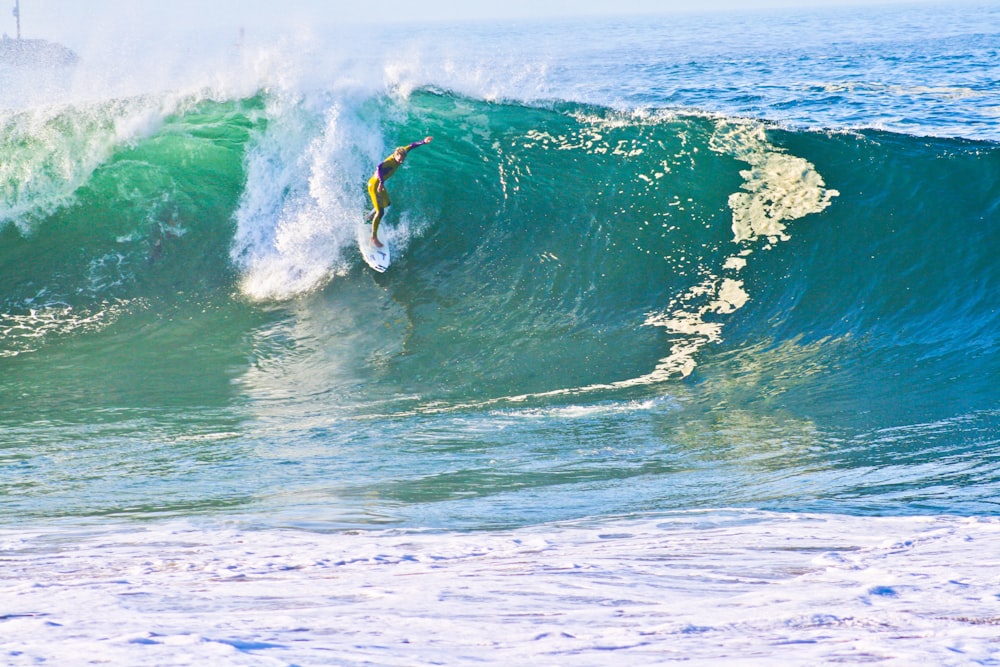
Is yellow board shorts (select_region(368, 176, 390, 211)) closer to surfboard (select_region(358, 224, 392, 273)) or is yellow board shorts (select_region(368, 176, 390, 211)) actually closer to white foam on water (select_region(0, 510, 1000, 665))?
surfboard (select_region(358, 224, 392, 273))

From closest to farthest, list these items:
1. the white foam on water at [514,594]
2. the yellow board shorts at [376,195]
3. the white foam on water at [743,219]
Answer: the white foam on water at [514,594] < the white foam on water at [743,219] < the yellow board shorts at [376,195]

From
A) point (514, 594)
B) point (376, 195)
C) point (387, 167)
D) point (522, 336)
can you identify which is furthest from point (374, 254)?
point (514, 594)

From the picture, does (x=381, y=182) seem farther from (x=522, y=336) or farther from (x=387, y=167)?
(x=522, y=336)

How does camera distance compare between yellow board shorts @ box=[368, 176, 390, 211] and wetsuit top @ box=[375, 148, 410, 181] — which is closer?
wetsuit top @ box=[375, 148, 410, 181]

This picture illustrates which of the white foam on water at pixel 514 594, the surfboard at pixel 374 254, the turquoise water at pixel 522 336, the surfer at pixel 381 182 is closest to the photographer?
the white foam on water at pixel 514 594

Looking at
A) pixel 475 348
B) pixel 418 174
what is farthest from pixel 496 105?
pixel 475 348

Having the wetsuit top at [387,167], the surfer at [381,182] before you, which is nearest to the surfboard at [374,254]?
the surfer at [381,182]

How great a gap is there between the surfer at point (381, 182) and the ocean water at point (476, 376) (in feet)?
1.23

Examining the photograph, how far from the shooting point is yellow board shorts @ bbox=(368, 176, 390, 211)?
7.86 metres

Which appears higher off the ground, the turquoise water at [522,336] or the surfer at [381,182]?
the surfer at [381,182]

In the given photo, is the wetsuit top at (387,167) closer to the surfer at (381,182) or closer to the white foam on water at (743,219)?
the surfer at (381,182)

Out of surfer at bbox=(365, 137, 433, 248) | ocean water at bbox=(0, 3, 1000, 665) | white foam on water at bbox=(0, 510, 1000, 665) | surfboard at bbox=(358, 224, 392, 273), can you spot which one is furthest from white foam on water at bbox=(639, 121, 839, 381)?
white foam on water at bbox=(0, 510, 1000, 665)

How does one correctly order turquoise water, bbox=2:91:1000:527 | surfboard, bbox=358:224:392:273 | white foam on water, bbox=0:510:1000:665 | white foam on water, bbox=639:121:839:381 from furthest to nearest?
1. surfboard, bbox=358:224:392:273
2. white foam on water, bbox=639:121:839:381
3. turquoise water, bbox=2:91:1000:527
4. white foam on water, bbox=0:510:1000:665

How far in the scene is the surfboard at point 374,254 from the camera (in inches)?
318
